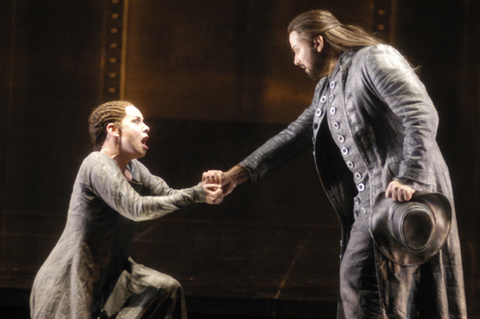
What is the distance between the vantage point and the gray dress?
2.20 meters

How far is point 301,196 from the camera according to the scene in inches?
208

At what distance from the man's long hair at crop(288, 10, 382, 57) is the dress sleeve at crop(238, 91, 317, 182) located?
16.7 inches

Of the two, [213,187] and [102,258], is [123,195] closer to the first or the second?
[102,258]

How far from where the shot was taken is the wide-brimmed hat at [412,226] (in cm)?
184

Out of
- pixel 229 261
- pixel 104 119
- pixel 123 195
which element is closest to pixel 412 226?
A: pixel 123 195

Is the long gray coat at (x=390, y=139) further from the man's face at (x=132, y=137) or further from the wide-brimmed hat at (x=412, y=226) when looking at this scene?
the man's face at (x=132, y=137)

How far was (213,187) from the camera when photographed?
241 cm

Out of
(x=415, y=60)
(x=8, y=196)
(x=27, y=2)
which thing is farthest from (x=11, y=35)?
(x=415, y=60)

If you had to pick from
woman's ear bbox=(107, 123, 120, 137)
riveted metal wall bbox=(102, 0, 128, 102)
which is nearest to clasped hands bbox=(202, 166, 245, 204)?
woman's ear bbox=(107, 123, 120, 137)

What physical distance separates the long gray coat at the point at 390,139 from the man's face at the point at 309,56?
0.20 ft

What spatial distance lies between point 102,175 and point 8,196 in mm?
3581

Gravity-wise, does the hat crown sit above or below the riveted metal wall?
below

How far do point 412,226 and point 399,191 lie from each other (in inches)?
4.6

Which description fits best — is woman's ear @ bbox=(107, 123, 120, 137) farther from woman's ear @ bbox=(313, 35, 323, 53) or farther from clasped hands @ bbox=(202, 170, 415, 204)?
woman's ear @ bbox=(313, 35, 323, 53)
